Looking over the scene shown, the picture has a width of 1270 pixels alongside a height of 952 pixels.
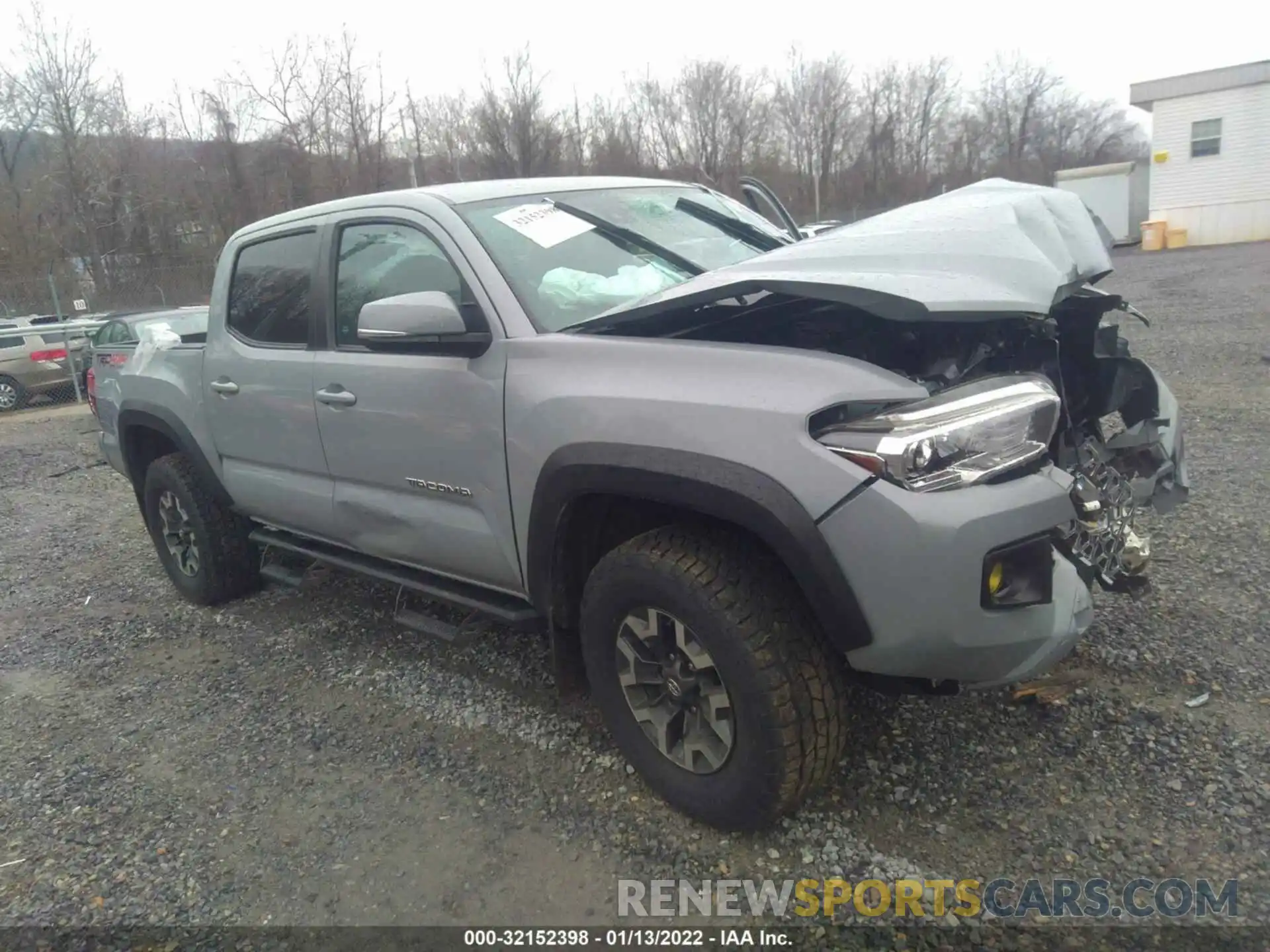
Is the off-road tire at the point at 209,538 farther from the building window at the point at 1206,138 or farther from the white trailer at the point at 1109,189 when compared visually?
the white trailer at the point at 1109,189

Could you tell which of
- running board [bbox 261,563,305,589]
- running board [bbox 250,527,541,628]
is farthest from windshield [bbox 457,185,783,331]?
running board [bbox 261,563,305,589]

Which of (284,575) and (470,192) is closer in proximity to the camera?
(470,192)

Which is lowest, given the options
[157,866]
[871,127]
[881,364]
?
[157,866]

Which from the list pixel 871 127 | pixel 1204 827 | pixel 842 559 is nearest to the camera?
pixel 842 559

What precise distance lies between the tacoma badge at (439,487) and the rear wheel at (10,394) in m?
14.9

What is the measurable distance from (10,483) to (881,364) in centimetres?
940

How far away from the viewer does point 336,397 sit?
3.49 meters

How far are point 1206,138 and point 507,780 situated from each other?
29702mm

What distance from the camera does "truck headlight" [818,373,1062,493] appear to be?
6.93 feet

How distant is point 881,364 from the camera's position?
8.54 feet

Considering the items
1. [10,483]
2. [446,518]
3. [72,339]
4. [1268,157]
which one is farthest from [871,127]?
[446,518]

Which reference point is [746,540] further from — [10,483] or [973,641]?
[10,483]
